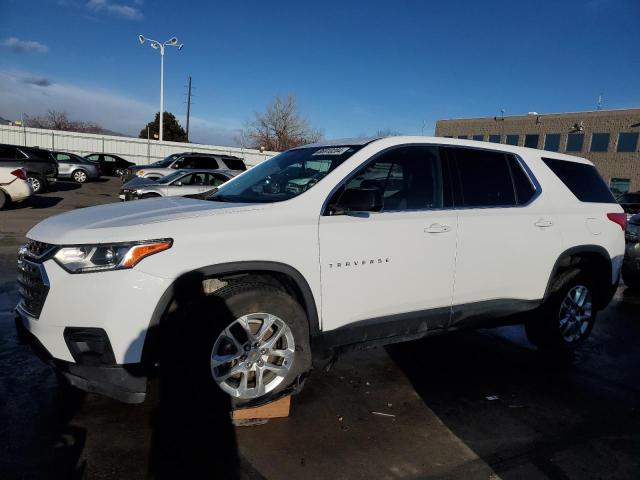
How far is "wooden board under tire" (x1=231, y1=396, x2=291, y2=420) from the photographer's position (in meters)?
3.03

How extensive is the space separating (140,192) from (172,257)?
10.9 meters


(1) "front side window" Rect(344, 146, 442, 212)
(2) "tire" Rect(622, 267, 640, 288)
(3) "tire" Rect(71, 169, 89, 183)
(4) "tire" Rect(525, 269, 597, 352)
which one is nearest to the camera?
(1) "front side window" Rect(344, 146, 442, 212)

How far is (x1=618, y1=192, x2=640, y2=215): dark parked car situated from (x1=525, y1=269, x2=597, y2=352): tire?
10.3 metres

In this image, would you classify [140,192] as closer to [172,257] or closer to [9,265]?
[9,265]

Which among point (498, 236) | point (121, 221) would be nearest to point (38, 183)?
point (121, 221)

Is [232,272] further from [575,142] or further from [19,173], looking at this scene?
[575,142]

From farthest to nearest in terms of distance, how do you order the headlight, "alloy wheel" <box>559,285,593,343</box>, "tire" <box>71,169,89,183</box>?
"tire" <box>71,169,89,183</box>
"alloy wheel" <box>559,285,593,343</box>
the headlight

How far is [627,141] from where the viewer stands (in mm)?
38125

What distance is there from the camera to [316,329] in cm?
307

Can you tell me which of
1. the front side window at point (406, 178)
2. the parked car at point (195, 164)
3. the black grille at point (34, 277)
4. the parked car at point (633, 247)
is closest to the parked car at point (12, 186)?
the parked car at point (195, 164)

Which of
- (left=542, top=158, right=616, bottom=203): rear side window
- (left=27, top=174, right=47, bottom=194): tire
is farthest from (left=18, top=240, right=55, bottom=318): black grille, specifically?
(left=27, top=174, right=47, bottom=194): tire

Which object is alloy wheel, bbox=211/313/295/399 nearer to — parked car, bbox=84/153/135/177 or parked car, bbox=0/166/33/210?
parked car, bbox=0/166/33/210

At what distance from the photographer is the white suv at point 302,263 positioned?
2.55 m

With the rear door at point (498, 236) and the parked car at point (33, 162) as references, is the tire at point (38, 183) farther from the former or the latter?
the rear door at point (498, 236)
